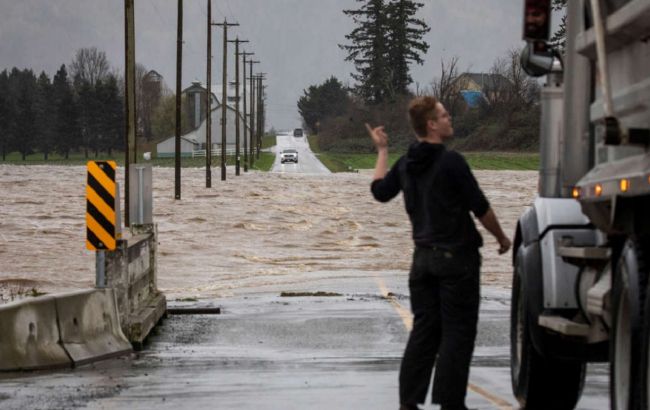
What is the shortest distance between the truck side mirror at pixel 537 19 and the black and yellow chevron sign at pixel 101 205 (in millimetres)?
6977

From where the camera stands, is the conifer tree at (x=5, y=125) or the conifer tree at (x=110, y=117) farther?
the conifer tree at (x=5, y=125)

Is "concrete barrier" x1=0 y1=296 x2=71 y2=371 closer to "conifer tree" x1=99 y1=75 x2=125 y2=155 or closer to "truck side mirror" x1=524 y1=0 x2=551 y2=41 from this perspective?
"truck side mirror" x1=524 y1=0 x2=551 y2=41

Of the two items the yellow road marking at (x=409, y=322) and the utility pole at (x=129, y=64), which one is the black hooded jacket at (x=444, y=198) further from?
the utility pole at (x=129, y=64)

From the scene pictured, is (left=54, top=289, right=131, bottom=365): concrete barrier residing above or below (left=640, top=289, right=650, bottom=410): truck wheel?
below

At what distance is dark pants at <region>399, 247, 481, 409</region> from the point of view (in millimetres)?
8930

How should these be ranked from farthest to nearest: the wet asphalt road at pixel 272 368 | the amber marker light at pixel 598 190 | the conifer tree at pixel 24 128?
1. the conifer tree at pixel 24 128
2. the wet asphalt road at pixel 272 368
3. the amber marker light at pixel 598 190

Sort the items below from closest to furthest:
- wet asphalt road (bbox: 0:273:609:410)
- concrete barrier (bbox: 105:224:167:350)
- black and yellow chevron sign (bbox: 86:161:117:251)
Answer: wet asphalt road (bbox: 0:273:609:410) < black and yellow chevron sign (bbox: 86:161:117:251) < concrete barrier (bbox: 105:224:167:350)

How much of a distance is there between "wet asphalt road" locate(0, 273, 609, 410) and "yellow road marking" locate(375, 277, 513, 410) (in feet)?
0.04

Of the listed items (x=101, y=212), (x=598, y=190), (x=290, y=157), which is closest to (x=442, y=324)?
(x=598, y=190)

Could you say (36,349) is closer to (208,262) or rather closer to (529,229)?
(529,229)

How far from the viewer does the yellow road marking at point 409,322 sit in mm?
10359

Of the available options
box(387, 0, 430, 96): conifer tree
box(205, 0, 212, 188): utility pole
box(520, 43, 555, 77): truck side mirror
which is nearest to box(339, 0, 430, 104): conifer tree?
box(387, 0, 430, 96): conifer tree

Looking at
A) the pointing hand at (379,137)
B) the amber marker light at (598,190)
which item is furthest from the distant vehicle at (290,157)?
the amber marker light at (598,190)

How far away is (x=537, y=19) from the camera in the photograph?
9.27 m
